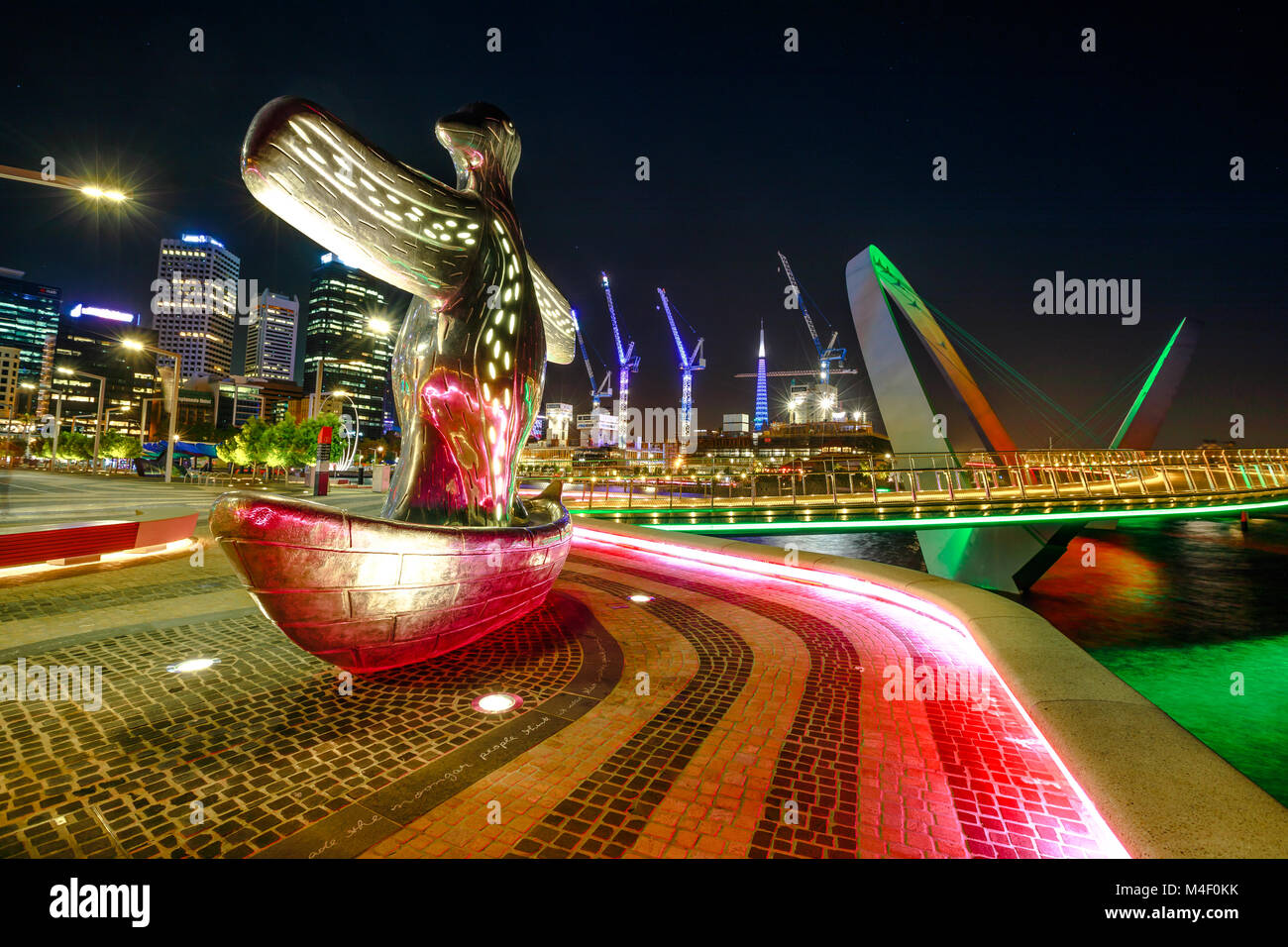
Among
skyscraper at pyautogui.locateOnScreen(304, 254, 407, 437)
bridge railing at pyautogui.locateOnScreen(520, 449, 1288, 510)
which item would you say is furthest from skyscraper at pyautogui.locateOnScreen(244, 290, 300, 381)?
bridge railing at pyautogui.locateOnScreen(520, 449, 1288, 510)

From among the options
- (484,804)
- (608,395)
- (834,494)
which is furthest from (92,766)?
(608,395)

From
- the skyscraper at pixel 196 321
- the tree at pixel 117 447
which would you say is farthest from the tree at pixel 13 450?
the skyscraper at pixel 196 321

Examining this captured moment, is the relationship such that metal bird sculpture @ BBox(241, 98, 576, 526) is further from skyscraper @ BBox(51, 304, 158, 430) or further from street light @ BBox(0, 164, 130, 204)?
skyscraper @ BBox(51, 304, 158, 430)

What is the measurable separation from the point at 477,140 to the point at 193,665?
580 cm

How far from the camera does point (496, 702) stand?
404 cm

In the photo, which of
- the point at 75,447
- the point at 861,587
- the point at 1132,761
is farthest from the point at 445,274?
the point at 75,447

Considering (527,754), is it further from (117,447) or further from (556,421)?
(556,421)

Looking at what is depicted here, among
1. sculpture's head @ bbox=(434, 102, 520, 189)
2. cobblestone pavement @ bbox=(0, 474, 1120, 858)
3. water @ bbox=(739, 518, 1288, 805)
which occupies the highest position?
sculpture's head @ bbox=(434, 102, 520, 189)

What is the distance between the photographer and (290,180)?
3.41 metres

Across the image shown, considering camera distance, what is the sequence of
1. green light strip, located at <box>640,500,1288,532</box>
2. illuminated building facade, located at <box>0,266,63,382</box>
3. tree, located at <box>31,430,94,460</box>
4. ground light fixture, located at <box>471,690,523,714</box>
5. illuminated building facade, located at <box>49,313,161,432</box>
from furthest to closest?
illuminated building facade, located at <box>0,266,63,382</box> → illuminated building facade, located at <box>49,313,161,432</box> → tree, located at <box>31,430,94,460</box> → green light strip, located at <box>640,500,1288,532</box> → ground light fixture, located at <box>471,690,523,714</box>

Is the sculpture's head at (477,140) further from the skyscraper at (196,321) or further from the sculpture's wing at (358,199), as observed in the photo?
the skyscraper at (196,321)

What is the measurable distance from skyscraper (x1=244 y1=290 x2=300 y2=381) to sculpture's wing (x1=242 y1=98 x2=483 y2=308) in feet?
516

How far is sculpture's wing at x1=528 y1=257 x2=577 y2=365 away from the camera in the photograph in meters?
7.33

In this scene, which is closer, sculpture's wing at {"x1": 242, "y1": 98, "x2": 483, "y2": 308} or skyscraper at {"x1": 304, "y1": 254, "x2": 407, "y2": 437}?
sculpture's wing at {"x1": 242, "y1": 98, "x2": 483, "y2": 308}
